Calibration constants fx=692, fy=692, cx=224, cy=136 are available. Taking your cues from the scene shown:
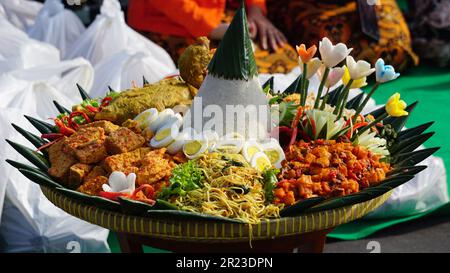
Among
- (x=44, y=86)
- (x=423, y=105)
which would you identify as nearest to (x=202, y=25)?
(x=44, y=86)

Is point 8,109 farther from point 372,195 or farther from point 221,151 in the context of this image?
point 372,195

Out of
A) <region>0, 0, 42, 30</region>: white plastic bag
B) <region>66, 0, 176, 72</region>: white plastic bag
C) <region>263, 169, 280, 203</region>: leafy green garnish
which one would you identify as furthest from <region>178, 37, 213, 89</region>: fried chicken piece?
<region>0, 0, 42, 30</region>: white plastic bag

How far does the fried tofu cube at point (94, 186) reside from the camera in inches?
73.4

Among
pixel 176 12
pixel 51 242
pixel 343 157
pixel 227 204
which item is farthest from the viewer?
pixel 176 12

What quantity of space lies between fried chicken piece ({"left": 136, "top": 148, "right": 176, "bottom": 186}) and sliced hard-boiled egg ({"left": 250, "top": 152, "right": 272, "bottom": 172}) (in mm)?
221

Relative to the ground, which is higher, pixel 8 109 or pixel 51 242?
pixel 8 109

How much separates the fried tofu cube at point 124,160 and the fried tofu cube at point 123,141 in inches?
Answer: 0.8

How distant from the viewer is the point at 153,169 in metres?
1.87

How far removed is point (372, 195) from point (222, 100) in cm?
51

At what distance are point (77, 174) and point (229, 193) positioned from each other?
1.42 feet

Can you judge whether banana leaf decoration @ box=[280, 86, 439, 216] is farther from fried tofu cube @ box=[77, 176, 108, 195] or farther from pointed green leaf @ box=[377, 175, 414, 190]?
fried tofu cube @ box=[77, 176, 108, 195]

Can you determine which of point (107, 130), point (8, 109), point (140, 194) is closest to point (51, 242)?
point (8, 109)

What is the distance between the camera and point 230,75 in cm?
201

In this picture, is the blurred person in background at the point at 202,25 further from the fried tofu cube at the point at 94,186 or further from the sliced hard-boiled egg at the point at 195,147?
the fried tofu cube at the point at 94,186
